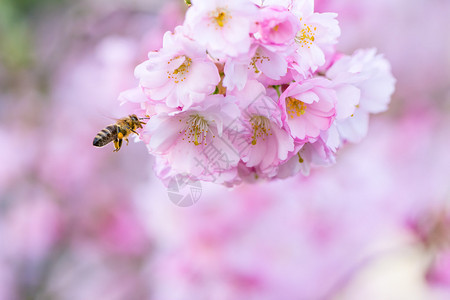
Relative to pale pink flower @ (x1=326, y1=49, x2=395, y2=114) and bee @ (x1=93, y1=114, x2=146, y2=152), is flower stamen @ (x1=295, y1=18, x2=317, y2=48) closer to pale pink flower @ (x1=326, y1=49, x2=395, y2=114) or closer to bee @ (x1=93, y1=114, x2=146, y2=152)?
pale pink flower @ (x1=326, y1=49, x2=395, y2=114)

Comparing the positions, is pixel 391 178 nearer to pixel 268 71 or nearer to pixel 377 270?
pixel 377 270

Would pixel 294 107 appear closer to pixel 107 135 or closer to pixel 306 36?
pixel 306 36

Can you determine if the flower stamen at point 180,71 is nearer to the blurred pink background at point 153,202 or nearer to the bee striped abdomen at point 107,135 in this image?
the bee striped abdomen at point 107,135

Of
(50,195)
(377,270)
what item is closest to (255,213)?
(50,195)

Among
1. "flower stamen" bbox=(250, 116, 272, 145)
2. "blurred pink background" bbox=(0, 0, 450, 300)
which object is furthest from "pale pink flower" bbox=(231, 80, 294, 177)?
"blurred pink background" bbox=(0, 0, 450, 300)

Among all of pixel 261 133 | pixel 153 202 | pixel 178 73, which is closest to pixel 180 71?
pixel 178 73

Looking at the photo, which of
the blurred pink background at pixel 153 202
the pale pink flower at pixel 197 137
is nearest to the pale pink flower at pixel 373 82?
the pale pink flower at pixel 197 137
